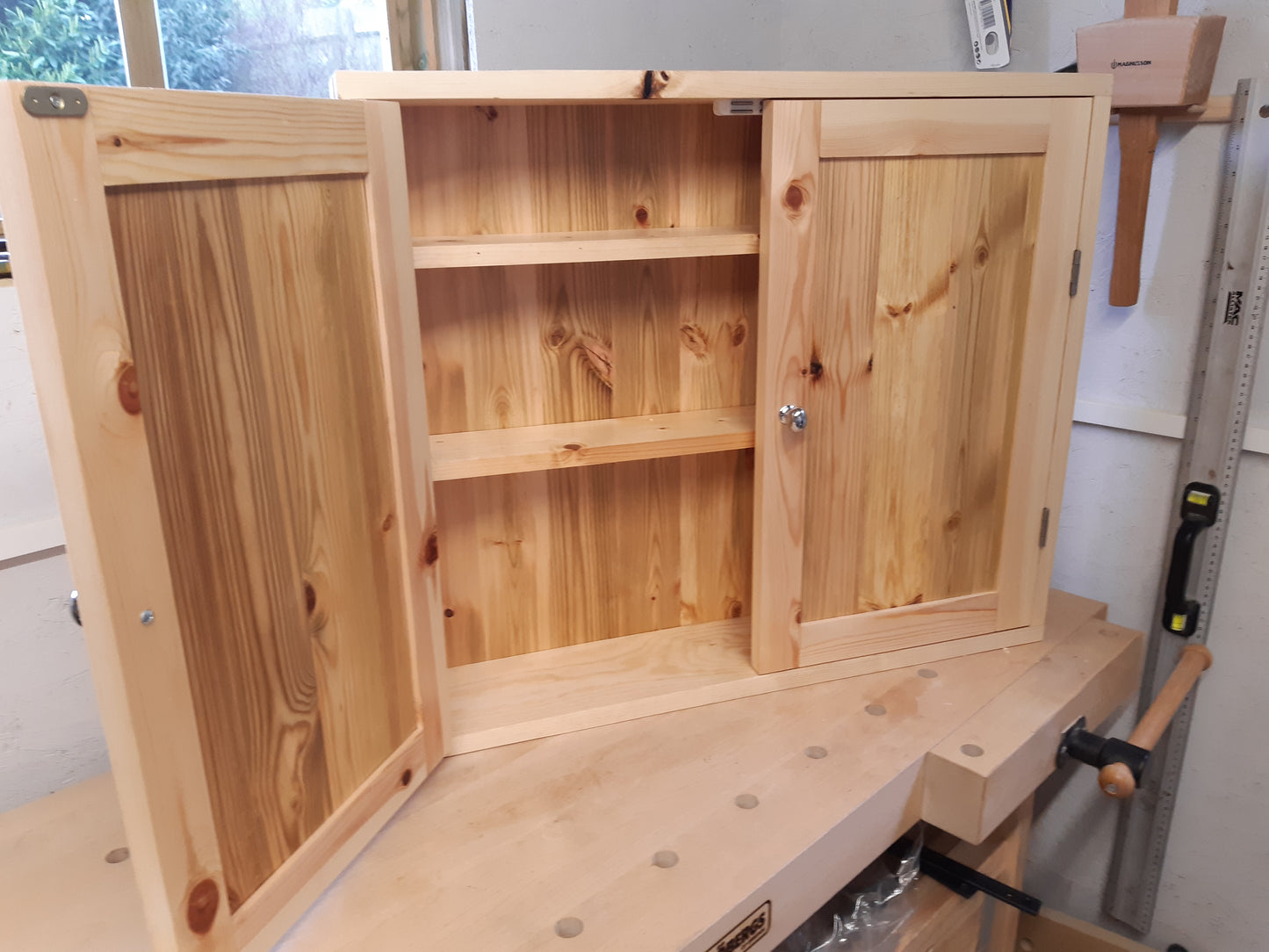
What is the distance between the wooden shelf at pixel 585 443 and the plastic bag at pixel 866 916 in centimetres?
62

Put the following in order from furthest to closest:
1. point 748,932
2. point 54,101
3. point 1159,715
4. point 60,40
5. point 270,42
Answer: point 270,42 < point 60,40 < point 1159,715 < point 748,932 < point 54,101

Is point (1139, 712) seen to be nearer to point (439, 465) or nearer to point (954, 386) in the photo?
point (954, 386)

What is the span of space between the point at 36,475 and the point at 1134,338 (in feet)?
5.26

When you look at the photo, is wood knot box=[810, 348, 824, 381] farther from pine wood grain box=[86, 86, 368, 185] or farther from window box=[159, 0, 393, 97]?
window box=[159, 0, 393, 97]

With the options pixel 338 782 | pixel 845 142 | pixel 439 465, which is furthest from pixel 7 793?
pixel 845 142

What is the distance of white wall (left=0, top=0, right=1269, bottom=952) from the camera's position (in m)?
1.20

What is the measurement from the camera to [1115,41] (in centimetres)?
136

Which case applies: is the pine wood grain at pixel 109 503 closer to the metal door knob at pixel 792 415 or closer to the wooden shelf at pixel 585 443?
the wooden shelf at pixel 585 443

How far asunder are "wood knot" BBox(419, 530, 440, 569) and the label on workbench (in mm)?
497

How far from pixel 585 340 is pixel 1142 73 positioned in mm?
874

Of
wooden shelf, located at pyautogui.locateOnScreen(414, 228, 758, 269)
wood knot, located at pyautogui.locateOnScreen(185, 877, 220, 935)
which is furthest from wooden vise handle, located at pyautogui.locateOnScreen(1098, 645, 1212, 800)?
wood knot, located at pyautogui.locateOnScreen(185, 877, 220, 935)

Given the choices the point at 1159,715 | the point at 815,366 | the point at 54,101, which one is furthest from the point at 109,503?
the point at 1159,715

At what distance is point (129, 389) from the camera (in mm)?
673

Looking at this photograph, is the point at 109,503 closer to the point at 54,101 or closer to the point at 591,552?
the point at 54,101
